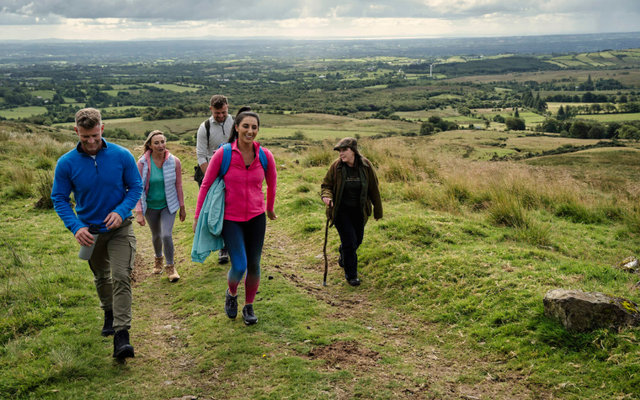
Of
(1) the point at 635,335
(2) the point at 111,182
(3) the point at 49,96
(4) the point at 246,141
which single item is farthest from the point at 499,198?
(3) the point at 49,96

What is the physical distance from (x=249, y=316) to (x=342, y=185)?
2361mm

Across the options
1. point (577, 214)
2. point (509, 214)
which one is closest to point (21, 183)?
point (509, 214)

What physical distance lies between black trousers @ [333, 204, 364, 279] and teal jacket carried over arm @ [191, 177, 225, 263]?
93.5 inches

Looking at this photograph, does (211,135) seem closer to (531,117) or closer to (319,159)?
(319,159)

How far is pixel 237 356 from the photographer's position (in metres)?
4.27

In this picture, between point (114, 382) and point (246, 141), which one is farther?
point (246, 141)

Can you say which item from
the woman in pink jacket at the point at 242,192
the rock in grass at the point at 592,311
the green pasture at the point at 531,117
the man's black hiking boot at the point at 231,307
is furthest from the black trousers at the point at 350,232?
the green pasture at the point at 531,117

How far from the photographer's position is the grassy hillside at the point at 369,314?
383 cm

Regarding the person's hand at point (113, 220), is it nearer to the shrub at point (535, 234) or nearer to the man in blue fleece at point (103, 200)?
the man in blue fleece at point (103, 200)

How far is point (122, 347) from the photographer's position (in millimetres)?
4020

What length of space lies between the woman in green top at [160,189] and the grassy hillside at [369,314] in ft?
3.15

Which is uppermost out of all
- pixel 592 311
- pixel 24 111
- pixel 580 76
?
pixel 580 76

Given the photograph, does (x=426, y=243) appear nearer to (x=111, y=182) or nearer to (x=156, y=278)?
(x=156, y=278)

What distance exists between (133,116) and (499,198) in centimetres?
6631
